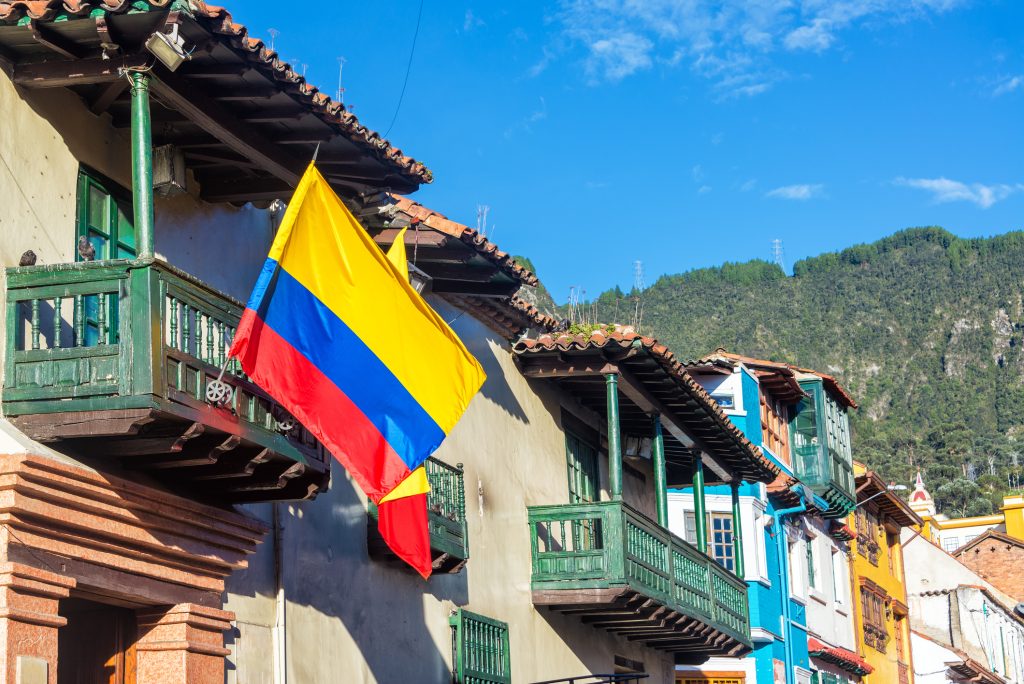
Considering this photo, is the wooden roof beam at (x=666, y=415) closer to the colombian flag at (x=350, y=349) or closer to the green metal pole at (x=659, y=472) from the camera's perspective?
the green metal pole at (x=659, y=472)

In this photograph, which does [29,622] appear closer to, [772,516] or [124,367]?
[124,367]

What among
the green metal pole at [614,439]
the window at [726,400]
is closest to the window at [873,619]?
the window at [726,400]

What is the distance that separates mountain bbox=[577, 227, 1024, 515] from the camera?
121 metres

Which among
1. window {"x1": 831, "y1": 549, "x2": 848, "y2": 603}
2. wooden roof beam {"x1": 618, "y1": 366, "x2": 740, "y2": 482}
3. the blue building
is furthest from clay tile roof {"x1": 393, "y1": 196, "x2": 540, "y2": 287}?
window {"x1": 831, "y1": 549, "x2": 848, "y2": 603}

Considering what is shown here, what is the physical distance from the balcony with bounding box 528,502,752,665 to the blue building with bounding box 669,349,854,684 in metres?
7.89

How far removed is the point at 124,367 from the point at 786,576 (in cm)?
2377

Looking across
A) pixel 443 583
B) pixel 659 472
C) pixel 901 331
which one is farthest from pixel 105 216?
pixel 901 331

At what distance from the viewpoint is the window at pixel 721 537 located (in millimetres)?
31016

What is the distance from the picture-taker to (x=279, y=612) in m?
12.9

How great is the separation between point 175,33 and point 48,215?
1.60 meters

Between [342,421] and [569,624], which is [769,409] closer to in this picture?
[569,624]

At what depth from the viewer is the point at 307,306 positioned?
1091 centimetres

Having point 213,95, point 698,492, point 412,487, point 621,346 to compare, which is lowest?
point 412,487

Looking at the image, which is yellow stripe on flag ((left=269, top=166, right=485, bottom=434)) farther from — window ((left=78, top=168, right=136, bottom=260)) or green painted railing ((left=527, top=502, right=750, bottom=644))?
green painted railing ((left=527, top=502, right=750, bottom=644))
